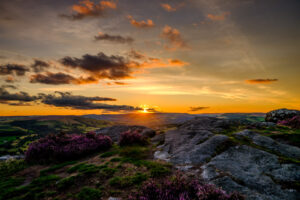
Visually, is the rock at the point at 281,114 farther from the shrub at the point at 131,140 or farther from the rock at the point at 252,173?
the shrub at the point at 131,140

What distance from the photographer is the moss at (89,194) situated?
5906 mm

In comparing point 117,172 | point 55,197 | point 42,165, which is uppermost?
point 117,172

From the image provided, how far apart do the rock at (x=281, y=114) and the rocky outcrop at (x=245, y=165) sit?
17.8m

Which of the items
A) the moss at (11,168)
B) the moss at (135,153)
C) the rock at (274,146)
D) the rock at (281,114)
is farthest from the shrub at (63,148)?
the rock at (281,114)

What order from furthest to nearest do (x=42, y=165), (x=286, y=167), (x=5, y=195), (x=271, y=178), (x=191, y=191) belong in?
(x=42, y=165) → (x=5, y=195) → (x=286, y=167) → (x=271, y=178) → (x=191, y=191)

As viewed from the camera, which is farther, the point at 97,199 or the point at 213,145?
the point at 213,145

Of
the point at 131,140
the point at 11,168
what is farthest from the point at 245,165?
the point at 11,168

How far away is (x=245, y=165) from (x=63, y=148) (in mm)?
14131

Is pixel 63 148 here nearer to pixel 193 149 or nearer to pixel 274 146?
pixel 193 149

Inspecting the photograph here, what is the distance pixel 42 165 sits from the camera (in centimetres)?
1212

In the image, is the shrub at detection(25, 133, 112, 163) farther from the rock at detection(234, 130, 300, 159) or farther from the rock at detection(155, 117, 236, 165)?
the rock at detection(234, 130, 300, 159)

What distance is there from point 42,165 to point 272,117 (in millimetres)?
31622

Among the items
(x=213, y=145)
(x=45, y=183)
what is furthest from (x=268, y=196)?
(x=45, y=183)

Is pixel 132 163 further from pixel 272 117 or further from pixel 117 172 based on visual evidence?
pixel 272 117
